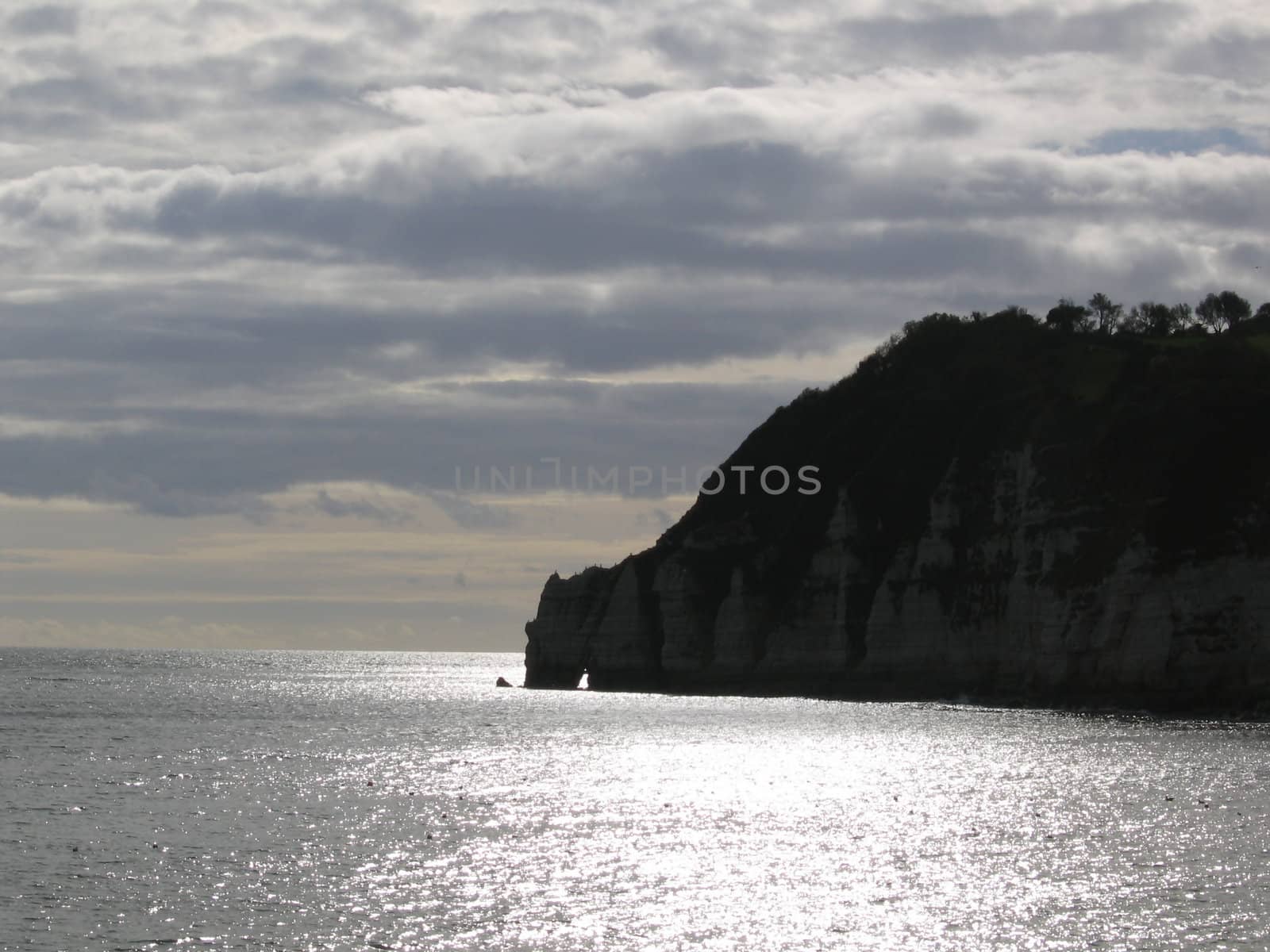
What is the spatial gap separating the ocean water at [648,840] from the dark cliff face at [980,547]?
11569 millimetres

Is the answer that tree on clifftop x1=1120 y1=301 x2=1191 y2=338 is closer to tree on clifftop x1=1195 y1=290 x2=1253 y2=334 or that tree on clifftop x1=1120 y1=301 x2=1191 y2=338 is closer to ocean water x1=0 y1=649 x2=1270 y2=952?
tree on clifftop x1=1195 y1=290 x2=1253 y2=334

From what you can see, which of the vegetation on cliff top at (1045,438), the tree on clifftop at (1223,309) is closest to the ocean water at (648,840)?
the vegetation on cliff top at (1045,438)

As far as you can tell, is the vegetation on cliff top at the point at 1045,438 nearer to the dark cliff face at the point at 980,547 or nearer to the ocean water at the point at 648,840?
the dark cliff face at the point at 980,547

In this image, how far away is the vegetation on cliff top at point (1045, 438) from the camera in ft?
363

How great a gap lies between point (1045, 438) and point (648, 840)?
80.4m

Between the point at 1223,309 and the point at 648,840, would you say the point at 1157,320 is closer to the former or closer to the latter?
the point at 1223,309

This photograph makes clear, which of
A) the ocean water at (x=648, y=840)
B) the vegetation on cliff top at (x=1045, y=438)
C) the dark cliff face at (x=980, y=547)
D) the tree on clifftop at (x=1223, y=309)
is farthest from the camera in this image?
the tree on clifftop at (x=1223, y=309)

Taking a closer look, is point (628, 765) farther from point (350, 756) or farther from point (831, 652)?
point (831, 652)

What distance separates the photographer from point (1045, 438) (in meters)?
124

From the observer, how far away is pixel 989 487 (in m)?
131

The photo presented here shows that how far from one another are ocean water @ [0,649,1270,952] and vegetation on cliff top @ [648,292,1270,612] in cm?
1964

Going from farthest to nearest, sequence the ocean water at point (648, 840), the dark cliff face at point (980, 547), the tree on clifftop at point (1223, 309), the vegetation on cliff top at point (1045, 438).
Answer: the tree on clifftop at point (1223, 309)
the vegetation on cliff top at point (1045, 438)
the dark cliff face at point (980, 547)
the ocean water at point (648, 840)

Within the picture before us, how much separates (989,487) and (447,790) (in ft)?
248

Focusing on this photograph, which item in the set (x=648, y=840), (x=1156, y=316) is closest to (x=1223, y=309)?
(x=1156, y=316)
